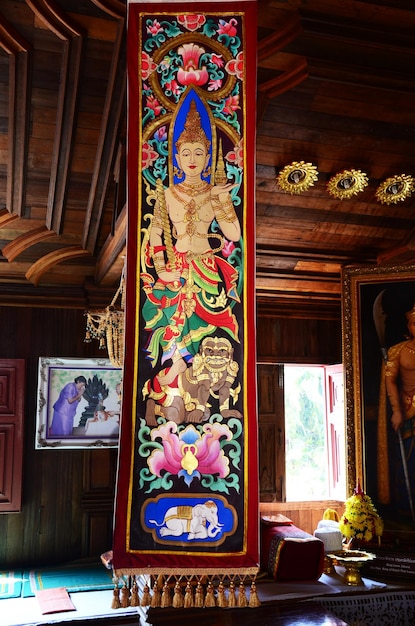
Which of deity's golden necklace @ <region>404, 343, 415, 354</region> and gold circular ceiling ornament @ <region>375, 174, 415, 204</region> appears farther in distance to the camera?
deity's golden necklace @ <region>404, 343, 415, 354</region>

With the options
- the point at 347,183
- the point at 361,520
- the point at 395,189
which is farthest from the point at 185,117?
the point at 361,520

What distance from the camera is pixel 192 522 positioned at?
238cm

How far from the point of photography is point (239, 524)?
2408 mm

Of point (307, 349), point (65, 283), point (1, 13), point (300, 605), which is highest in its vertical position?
point (1, 13)

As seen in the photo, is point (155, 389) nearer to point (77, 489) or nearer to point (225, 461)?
point (225, 461)

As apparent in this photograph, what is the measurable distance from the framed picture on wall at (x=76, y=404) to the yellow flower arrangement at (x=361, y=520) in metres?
2.37

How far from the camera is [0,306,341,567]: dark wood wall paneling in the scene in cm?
573

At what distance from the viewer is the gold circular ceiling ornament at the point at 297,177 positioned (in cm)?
446

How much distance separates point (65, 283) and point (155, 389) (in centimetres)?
393

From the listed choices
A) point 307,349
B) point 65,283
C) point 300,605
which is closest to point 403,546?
point 300,605

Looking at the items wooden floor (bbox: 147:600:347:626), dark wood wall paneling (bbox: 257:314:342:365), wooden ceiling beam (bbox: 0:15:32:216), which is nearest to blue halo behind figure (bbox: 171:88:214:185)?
wooden ceiling beam (bbox: 0:15:32:216)

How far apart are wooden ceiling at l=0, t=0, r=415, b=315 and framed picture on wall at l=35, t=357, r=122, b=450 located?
685 millimetres

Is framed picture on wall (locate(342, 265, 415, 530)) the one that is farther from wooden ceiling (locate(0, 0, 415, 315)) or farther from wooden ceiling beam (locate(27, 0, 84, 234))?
wooden ceiling beam (locate(27, 0, 84, 234))

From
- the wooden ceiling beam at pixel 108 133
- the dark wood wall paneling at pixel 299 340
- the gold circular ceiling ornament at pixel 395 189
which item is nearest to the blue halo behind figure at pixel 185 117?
the wooden ceiling beam at pixel 108 133
